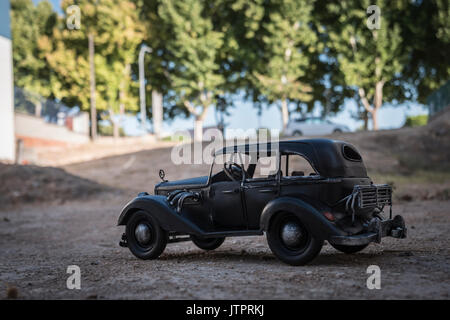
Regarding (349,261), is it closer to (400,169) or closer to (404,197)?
(404,197)

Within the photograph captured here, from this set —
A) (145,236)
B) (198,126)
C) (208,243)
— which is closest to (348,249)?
(208,243)

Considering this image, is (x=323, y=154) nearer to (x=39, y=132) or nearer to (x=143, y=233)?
(x=143, y=233)

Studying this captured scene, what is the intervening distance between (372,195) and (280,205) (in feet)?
4.25

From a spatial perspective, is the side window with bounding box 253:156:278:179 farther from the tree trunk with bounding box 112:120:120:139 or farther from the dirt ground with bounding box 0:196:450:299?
the tree trunk with bounding box 112:120:120:139

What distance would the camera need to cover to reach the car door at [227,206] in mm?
7512

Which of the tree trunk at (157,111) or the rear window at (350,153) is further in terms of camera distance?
the tree trunk at (157,111)

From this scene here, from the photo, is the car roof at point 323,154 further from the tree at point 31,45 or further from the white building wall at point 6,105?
the tree at point 31,45

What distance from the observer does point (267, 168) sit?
24.1ft

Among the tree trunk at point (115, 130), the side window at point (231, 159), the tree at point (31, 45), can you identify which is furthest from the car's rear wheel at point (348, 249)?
the tree at point (31, 45)

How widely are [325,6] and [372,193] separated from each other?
42343 millimetres

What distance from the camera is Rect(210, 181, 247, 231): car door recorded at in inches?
296

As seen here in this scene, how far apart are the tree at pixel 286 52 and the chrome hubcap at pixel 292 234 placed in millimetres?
36172

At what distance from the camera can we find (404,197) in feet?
57.3
